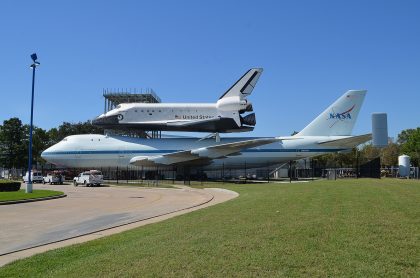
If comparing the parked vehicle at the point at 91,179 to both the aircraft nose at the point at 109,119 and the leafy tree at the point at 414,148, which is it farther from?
the leafy tree at the point at 414,148

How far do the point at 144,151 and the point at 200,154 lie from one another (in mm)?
8685

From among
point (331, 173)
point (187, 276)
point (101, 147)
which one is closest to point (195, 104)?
point (101, 147)

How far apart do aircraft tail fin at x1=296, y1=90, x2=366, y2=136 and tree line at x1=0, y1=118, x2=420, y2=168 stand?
32094 mm

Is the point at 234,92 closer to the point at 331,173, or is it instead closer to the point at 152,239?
the point at 331,173

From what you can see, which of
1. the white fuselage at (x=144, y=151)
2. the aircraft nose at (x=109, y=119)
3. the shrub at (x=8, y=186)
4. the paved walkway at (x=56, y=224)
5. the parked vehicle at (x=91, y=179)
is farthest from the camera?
the aircraft nose at (x=109, y=119)

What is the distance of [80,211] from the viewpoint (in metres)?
19.1

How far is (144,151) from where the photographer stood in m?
53.6

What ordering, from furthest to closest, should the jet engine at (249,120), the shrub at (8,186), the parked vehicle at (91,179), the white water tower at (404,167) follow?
the jet engine at (249,120), the white water tower at (404,167), the parked vehicle at (91,179), the shrub at (8,186)

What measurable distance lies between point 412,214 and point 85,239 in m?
8.31

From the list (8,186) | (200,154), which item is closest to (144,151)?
(200,154)

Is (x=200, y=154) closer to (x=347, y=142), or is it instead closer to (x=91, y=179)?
(x=91, y=179)

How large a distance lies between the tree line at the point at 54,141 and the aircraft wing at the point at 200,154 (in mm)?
40743

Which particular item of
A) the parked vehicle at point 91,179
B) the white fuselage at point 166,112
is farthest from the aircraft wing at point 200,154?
the parked vehicle at point 91,179

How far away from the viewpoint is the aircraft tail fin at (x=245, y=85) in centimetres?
5641
